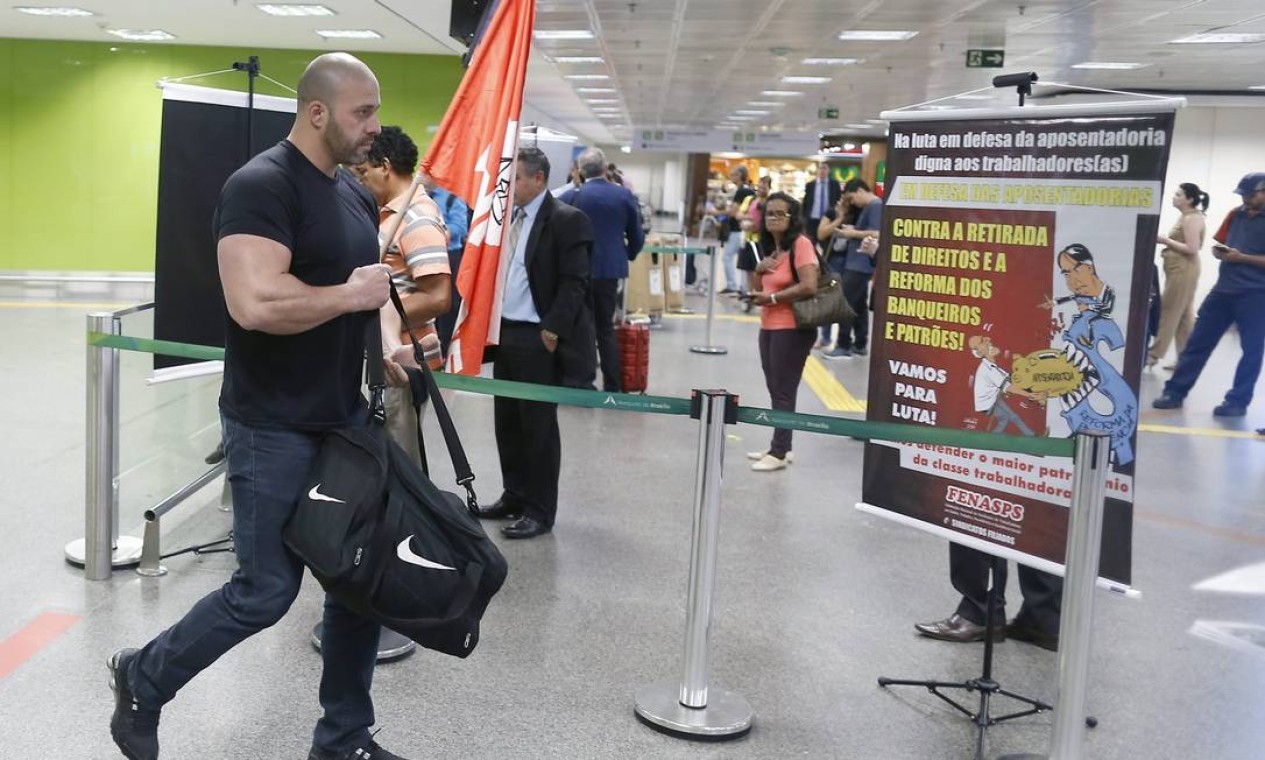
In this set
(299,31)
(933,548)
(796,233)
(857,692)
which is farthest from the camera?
(299,31)

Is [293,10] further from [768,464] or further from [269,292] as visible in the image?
[269,292]

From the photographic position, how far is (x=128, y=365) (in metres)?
4.85

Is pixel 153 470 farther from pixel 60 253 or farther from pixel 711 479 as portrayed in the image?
pixel 60 253

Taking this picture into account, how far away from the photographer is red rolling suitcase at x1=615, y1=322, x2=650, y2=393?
347 inches

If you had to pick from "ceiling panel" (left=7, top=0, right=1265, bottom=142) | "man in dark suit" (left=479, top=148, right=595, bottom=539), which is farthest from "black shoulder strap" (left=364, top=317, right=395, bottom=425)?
"ceiling panel" (left=7, top=0, right=1265, bottom=142)

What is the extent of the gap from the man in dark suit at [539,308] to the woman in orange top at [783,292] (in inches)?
56.9

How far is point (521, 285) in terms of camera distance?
5.11 m

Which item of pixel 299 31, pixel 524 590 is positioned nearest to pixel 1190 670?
pixel 524 590

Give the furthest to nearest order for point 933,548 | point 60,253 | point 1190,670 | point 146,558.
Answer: point 60,253 → point 933,548 → point 146,558 → point 1190,670

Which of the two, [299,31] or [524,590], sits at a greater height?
[299,31]

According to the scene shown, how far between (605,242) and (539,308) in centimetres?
376

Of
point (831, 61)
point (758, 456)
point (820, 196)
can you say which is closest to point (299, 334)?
point (758, 456)

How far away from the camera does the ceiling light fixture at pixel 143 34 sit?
14.7 metres

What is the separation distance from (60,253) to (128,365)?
464 inches
